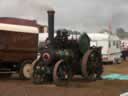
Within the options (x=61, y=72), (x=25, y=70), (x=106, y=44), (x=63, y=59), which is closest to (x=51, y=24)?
(x=63, y=59)

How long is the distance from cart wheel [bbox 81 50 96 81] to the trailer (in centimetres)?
292

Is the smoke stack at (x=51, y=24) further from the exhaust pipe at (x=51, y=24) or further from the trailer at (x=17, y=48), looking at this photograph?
the trailer at (x=17, y=48)

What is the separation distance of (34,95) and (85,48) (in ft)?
20.0

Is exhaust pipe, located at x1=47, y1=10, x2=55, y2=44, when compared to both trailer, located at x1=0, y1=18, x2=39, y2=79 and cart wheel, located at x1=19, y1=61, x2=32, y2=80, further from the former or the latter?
cart wheel, located at x1=19, y1=61, x2=32, y2=80

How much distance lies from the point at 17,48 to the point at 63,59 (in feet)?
9.75

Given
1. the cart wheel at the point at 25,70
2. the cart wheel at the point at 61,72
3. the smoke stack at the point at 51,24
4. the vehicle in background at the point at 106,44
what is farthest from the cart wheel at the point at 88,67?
the vehicle in background at the point at 106,44

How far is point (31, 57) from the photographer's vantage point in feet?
62.5

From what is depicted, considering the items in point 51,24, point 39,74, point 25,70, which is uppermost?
point 51,24

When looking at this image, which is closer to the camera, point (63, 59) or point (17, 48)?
point (63, 59)

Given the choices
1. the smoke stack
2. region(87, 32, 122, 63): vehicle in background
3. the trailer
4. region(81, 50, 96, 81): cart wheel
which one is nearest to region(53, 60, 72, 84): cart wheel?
region(81, 50, 96, 81): cart wheel

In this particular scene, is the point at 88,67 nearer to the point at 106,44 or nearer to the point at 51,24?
the point at 51,24

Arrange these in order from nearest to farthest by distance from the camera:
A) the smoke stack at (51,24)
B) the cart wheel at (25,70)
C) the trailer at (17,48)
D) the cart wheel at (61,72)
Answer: the cart wheel at (61,72)
the smoke stack at (51,24)
the trailer at (17,48)
the cart wheel at (25,70)

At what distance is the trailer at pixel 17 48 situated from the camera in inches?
701

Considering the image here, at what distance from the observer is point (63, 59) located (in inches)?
636
